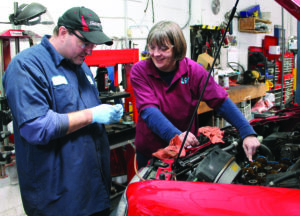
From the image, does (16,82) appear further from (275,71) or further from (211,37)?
(275,71)

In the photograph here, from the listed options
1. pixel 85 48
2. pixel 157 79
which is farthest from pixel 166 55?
pixel 85 48

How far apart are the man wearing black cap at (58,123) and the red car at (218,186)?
28cm

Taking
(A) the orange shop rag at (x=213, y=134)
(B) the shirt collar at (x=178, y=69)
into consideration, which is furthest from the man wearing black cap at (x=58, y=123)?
(A) the orange shop rag at (x=213, y=134)

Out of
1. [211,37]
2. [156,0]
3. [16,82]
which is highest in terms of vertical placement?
[156,0]

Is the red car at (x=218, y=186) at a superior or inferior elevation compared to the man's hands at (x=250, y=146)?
inferior

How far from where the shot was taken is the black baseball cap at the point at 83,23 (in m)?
1.25

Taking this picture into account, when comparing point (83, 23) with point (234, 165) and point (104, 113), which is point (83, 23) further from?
point (234, 165)

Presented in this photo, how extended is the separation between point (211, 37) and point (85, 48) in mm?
3767

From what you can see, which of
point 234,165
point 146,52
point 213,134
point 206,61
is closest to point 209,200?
point 234,165

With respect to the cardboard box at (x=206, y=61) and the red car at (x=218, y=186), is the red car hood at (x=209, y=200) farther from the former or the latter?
the cardboard box at (x=206, y=61)

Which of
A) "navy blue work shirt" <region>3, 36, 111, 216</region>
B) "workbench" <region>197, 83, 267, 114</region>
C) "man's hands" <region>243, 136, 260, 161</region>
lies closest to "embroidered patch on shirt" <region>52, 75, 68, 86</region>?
"navy blue work shirt" <region>3, 36, 111, 216</region>

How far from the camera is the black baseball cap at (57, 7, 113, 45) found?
125 cm

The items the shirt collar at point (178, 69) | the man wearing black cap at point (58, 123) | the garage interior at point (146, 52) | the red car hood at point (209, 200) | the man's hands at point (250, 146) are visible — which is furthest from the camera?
A: the garage interior at point (146, 52)

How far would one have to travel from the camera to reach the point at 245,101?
4812 mm
